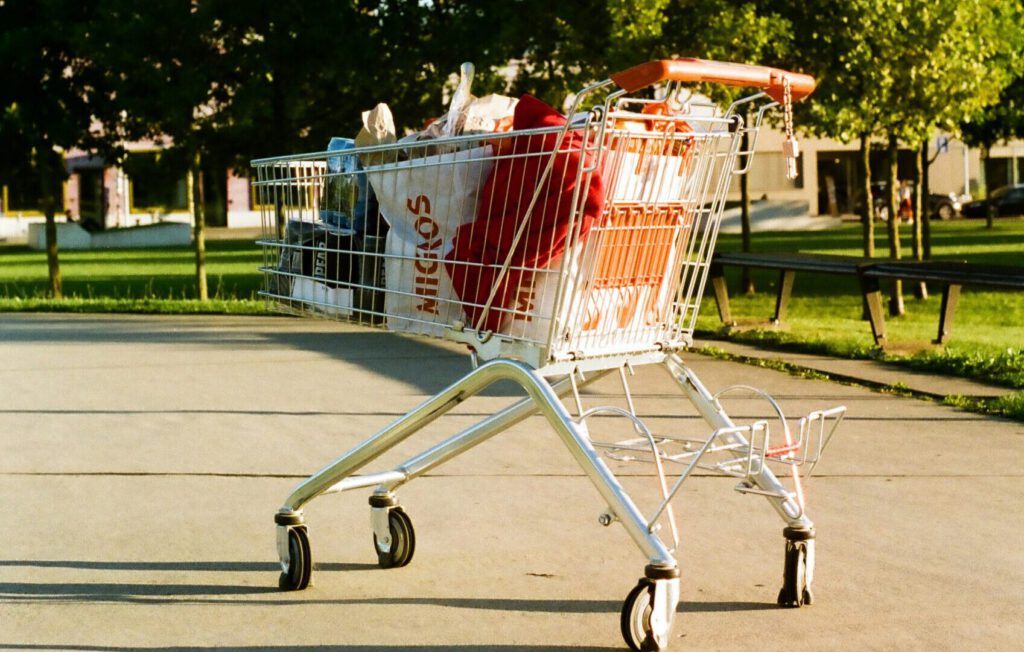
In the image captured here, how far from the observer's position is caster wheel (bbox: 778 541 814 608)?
4.52m

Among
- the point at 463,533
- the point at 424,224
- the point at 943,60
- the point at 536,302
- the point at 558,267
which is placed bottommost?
the point at 463,533

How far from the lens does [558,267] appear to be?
434 centimetres

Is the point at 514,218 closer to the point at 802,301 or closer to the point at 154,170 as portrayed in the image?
the point at 802,301

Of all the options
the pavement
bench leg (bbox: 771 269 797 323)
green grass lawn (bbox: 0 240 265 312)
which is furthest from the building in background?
the pavement

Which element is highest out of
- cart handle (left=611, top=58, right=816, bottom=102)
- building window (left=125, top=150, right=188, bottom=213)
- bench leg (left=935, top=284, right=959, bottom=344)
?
building window (left=125, top=150, right=188, bottom=213)

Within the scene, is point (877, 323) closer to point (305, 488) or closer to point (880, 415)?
point (880, 415)

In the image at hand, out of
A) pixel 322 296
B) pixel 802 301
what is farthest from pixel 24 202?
pixel 322 296

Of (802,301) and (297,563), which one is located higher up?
(802,301)

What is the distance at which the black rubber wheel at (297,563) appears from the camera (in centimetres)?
479

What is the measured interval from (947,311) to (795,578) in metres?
7.61

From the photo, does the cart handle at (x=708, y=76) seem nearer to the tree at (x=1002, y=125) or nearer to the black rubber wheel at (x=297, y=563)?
the black rubber wheel at (x=297, y=563)

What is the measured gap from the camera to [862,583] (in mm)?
4824

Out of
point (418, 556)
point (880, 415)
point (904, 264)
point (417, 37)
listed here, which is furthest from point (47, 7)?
point (418, 556)

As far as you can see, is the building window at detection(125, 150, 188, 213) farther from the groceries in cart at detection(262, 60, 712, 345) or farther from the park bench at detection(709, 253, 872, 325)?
the groceries in cart at detection(262, 60, 712, 345)
